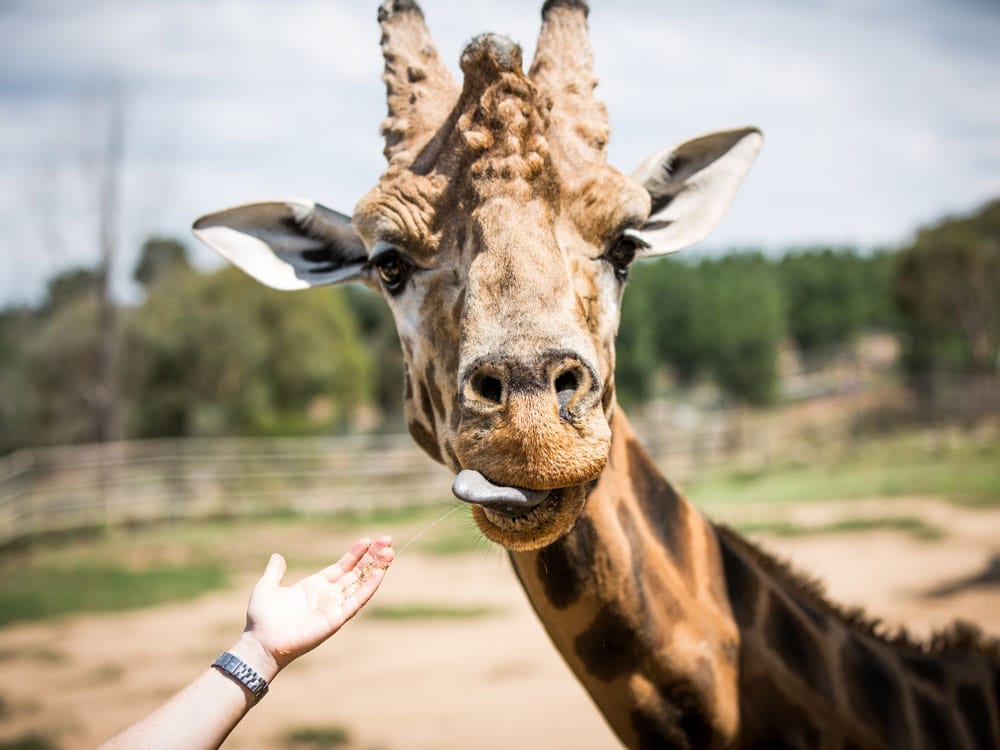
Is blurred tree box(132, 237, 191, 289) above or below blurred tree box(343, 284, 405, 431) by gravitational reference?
above

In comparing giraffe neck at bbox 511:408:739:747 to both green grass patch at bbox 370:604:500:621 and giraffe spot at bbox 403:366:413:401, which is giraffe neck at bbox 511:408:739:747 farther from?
green grass patch at bbox 370:604:500:621

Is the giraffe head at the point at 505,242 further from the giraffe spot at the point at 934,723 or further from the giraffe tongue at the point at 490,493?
the giraffe spot at the point at 934,723

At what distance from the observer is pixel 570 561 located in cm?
299

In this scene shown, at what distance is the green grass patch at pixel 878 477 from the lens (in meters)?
17.3

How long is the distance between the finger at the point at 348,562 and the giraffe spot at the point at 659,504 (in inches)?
48.0

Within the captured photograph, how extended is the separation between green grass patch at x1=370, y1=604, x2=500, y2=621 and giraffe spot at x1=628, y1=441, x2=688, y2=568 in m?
9.72

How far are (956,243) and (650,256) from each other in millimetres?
35959

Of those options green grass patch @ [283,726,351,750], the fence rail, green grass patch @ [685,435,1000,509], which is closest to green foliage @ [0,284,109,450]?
the fence rail

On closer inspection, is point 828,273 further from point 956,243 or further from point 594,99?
point 594,99

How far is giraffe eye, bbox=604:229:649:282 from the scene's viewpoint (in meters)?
3.03

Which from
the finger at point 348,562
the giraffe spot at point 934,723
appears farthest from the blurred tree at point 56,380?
the giraffe spot at point 934,723

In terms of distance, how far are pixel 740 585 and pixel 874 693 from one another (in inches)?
25.2

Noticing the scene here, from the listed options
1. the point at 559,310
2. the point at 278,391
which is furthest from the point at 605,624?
the point at 278,391

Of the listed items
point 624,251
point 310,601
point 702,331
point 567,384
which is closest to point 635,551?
point 567,384
